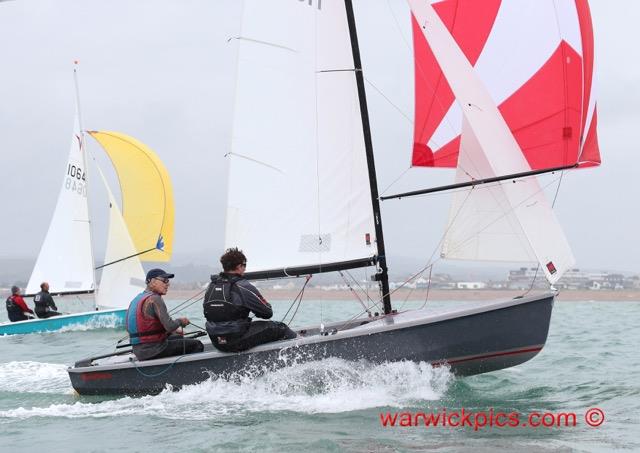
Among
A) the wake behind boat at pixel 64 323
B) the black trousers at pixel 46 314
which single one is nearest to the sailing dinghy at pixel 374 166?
the wake behind boat at pixel 64 323

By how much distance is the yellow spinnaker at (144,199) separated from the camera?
19312mm

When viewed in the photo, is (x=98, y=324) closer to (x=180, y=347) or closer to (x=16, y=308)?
(x=16, y=308)

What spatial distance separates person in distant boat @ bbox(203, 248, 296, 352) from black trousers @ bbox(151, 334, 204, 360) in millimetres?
503

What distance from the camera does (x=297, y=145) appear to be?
341 inches

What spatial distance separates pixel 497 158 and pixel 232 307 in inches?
112

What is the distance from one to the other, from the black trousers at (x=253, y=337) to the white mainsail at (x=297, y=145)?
3.60ft

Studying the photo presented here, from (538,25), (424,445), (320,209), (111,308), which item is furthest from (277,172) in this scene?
(111,308)

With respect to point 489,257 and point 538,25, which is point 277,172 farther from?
point 538,25

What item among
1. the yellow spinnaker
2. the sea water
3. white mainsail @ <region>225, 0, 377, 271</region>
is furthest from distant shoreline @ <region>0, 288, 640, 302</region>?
the sea water

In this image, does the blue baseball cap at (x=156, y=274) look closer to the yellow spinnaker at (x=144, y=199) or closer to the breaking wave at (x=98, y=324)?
the breaking wave at (x=98, y=324)

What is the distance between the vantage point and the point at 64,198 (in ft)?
63.9

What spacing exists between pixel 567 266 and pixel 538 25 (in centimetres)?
237

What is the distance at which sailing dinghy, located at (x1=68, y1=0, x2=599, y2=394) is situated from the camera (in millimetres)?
7355

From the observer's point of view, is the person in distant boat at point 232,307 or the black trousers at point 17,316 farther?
the black trousers at point 17,316
